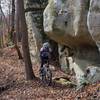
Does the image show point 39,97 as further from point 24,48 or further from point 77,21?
point 77,21

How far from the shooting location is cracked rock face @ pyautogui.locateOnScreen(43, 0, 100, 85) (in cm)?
1282

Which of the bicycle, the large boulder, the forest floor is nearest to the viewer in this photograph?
the forest floor

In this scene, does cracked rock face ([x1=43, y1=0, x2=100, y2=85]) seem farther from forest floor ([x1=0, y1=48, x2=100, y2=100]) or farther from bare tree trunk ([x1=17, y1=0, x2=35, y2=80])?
bare tree trunk ([x1=17, y1=0, x2=35, y2=80])

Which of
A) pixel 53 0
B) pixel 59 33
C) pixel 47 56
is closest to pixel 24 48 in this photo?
pixel 47 56

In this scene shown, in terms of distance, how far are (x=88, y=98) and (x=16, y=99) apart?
287cm

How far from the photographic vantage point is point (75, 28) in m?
13.2

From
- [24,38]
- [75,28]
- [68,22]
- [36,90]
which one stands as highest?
[68,22]

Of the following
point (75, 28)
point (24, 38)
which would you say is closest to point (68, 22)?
point (75, 28)

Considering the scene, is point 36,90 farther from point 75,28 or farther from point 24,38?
point 75,28

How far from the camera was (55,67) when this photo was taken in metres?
16.7

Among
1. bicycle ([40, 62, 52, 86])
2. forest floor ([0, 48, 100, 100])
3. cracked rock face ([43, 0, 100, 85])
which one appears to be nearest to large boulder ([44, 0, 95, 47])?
cracked rock face ([43, 0, 100, 85])

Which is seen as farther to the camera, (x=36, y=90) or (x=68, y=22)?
(x=68, y=22)

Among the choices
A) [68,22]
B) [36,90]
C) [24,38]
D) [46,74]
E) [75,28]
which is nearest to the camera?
[36,90]

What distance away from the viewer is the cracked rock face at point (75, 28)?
42.1 feet
